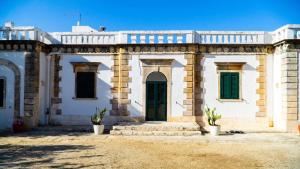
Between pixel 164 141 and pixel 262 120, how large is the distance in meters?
5.80

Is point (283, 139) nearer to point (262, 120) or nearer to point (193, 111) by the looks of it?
point (262, 120)

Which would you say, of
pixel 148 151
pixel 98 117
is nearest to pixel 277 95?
pixel 148 151

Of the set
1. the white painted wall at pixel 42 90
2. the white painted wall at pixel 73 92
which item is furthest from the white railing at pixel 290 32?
the white painted wall at pixel 42 90

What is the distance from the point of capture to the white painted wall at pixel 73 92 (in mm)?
15727

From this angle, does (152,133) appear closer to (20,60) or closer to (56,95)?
(56,95)

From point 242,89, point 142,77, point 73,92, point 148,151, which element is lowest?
point 148,151

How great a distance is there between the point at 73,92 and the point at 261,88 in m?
8.89

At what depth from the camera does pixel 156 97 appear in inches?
612

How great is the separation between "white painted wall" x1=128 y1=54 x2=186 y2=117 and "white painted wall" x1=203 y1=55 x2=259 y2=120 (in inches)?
45.5

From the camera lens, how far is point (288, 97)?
13.9m

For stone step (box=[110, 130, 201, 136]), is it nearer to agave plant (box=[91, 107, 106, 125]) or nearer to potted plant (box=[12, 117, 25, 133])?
agave plant (box=[91, 107, 106, 125])

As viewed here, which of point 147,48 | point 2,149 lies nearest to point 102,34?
point 147,48

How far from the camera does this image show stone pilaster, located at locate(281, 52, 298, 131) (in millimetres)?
13906

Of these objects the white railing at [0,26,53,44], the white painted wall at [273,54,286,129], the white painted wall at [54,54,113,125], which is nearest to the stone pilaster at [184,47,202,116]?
the white painted wall at [273,54,286,129]
